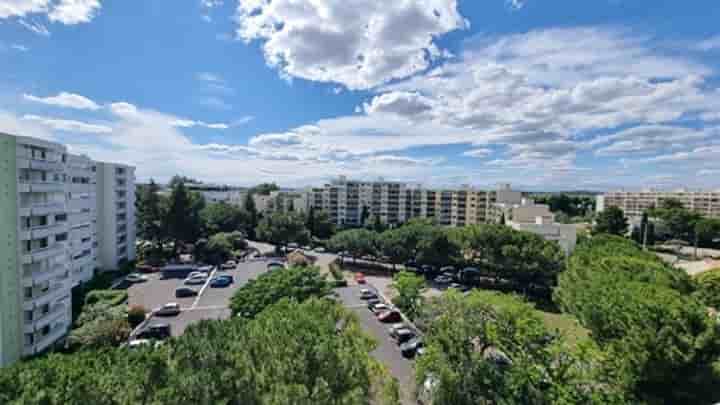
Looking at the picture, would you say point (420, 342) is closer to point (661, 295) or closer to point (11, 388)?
point (661, 295)

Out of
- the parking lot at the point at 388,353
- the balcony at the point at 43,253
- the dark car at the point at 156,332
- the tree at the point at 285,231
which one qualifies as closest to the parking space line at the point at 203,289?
the dark car at the point at 156,332

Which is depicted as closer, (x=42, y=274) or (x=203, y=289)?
(x=42, y=274)

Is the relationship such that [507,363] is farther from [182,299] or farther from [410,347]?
[182,299]

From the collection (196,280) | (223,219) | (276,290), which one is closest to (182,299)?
(196,280)

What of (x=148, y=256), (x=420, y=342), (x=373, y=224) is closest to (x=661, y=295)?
(x=420, y=342)

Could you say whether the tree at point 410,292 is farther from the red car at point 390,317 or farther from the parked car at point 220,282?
the parked car at point 220,282

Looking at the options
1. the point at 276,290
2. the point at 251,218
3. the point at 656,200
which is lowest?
the point at 276,290
